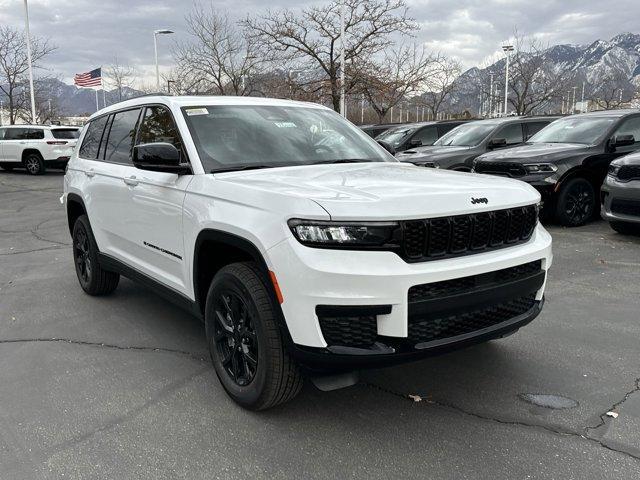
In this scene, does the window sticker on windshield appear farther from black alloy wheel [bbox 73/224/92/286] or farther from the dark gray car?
the dark gray car

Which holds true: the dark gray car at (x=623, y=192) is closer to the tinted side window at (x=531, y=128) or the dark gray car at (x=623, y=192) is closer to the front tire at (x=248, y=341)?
the tinted side window at (x=531, y=128)

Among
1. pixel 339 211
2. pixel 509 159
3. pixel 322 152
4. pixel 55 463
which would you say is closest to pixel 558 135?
pixel 509 159

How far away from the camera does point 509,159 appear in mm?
8883

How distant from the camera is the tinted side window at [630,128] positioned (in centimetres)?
932

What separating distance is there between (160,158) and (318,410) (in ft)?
5.85

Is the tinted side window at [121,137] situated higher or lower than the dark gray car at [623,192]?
higher

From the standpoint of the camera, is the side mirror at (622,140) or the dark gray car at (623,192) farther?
the side mirror at (622,140)

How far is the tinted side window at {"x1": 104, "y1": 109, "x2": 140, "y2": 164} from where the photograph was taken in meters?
4.61

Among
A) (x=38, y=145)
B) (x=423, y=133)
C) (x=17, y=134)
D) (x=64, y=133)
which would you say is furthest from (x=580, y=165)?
(x=17, y=134)

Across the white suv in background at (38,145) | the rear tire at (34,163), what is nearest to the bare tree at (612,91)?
the white suv in background at (38,145)

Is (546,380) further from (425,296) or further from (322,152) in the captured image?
(322,152)

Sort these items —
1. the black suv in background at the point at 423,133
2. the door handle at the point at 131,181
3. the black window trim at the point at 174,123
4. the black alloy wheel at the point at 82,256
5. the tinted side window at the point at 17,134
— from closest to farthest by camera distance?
1. the black window trim at the point at 174,123
2. the door handle at the point at 131,181
3. the black alloy wheel at the point at 82,256
4. the black suv in background at the point at 423,133
5. the tinted side window at the point at 17,134

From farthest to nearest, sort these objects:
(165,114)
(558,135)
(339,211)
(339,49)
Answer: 1. (339,49)
2. (558,135)
3. (165,114)
4. (339,211)

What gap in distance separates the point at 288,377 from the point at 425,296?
828mm
